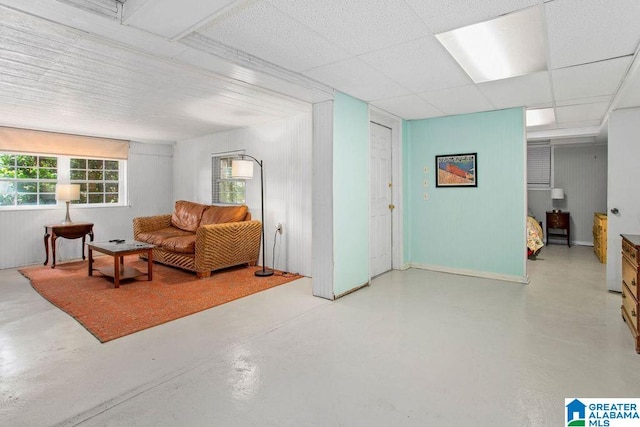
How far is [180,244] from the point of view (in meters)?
4.79

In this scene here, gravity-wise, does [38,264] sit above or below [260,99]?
below

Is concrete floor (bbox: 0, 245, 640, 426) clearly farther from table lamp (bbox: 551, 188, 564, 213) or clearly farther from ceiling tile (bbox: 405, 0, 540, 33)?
table lamp (bbox: 551, 188, 564, 213)

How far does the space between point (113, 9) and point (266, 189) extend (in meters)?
3.43

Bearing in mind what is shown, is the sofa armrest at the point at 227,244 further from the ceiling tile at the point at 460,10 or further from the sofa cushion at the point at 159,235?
the ceiling tile at the point at 460,10

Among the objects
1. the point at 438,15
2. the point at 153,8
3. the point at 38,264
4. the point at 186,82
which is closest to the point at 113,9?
the point at 153,8

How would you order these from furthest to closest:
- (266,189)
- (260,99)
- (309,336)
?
(266,189), (260,99), (309,336)

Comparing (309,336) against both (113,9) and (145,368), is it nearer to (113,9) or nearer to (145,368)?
(145,368)

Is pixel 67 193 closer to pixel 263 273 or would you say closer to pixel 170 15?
pixel 263 273

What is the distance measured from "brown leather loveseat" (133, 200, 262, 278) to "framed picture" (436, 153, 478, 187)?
2.78 m

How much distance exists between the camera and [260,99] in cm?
404

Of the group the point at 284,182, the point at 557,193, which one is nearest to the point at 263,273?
the point at 284,182

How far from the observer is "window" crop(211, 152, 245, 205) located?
5.86 m

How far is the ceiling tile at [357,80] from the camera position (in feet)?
9.73

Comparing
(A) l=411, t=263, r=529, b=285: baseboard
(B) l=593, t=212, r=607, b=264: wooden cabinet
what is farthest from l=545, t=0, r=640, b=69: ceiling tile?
(B) l=593, t=212, r=607, b=264: wooden cabinet
